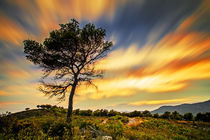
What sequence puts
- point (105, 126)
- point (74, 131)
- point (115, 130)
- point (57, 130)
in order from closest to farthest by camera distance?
point (74, 131) → point (57, 130) → point (115, 130) → point (105, 126)

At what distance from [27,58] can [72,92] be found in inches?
249

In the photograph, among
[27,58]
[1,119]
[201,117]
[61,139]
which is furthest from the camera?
[201,117]

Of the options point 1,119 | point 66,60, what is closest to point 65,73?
point 66,60

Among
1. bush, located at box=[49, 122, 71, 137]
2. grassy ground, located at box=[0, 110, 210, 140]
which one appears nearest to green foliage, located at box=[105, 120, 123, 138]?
grassy ground, located at box=[0, 110, 210, 140]

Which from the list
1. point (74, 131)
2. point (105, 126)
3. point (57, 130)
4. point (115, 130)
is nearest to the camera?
point (74, 131)

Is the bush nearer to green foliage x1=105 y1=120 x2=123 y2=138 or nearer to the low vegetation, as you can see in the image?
the low vegetation

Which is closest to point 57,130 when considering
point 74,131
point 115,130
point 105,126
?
point 74,131

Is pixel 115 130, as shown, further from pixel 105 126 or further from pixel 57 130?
pixel 57 130

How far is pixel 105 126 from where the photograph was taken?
9.03 m

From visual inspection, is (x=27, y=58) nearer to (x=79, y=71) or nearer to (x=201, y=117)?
(x=79, y=71)

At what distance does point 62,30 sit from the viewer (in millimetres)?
11969

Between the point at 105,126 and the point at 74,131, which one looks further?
the point at 105,126

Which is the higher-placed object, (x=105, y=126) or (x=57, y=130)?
(x=57, y=130)

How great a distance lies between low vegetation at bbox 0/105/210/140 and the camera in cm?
499
